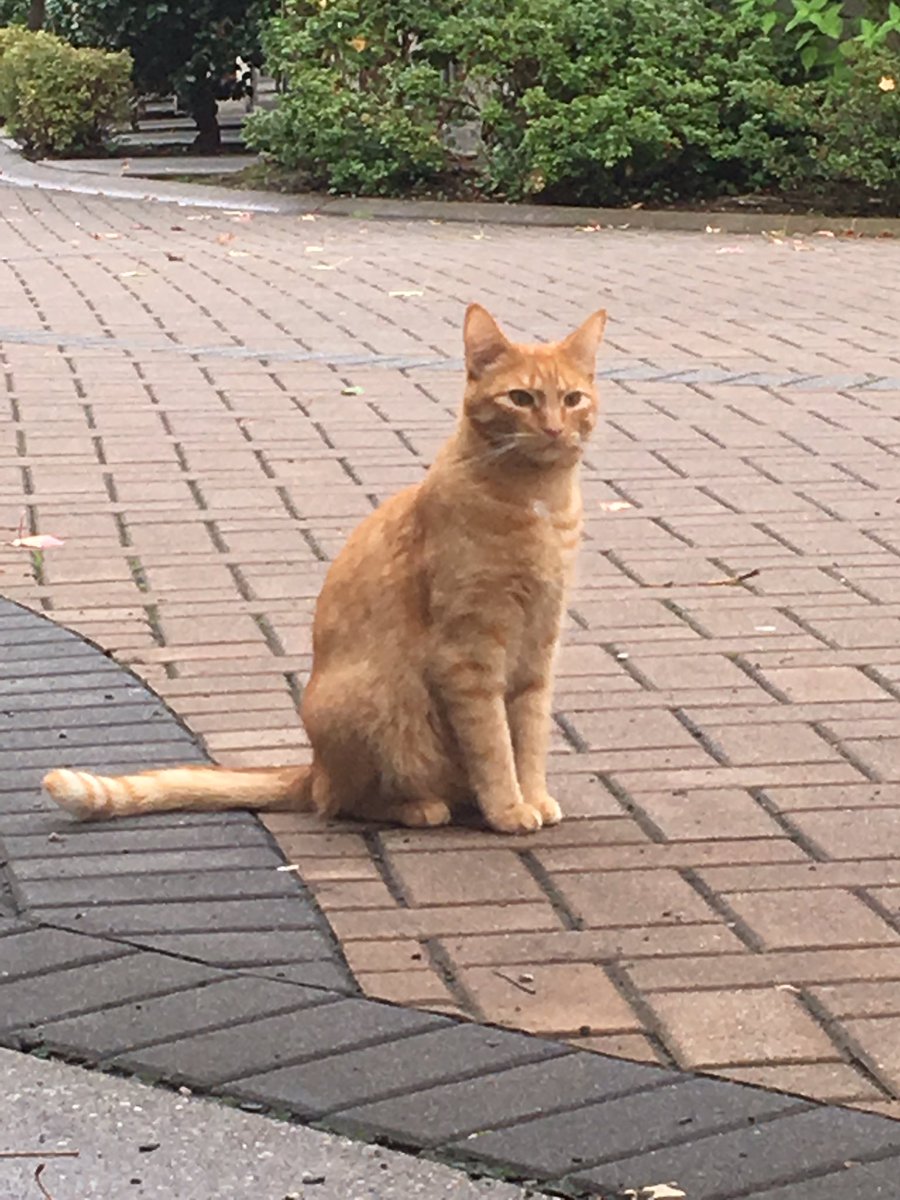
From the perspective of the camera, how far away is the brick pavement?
11.4 ft

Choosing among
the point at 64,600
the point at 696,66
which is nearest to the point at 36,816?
the point at 64,600

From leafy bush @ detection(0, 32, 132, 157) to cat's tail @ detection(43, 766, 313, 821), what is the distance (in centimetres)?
1666

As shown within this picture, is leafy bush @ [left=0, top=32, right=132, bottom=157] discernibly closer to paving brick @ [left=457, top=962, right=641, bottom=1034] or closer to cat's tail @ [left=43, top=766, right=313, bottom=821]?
cat's tail @ [left=43, top=766, right=313, bottom=821]

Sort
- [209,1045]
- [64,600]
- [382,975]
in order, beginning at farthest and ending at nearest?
1. [64,600]
2. [382,975]
3. [209,1045]

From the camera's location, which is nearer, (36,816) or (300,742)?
(36,816)

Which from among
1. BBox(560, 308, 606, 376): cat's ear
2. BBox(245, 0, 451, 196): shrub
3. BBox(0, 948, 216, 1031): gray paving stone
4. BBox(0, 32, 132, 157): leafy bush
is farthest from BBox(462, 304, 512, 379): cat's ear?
BBox(0, 32, 132, 157): leafy bush

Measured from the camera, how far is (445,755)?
412 centimetres

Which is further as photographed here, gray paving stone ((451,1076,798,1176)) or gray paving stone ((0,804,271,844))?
gray paving stone ((0,804,271,844))

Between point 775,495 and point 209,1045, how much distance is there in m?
4.20

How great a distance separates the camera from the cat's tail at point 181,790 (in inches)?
159

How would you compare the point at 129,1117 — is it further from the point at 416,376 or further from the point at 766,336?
the point at 766,336

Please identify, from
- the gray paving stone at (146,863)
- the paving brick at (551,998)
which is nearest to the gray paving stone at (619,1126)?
the paving brick at (551,998)

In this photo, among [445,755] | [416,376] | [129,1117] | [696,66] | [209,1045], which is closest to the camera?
[129,1117]

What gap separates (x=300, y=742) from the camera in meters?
Result: 4.63
